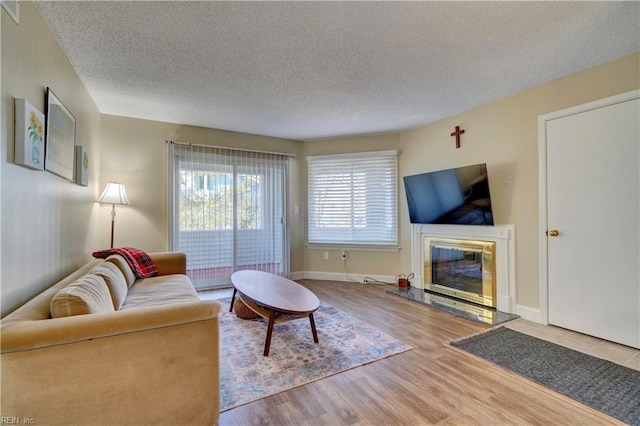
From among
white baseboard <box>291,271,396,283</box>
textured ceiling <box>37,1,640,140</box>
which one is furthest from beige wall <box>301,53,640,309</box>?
white baseboard <box>291,271,396,283</box>

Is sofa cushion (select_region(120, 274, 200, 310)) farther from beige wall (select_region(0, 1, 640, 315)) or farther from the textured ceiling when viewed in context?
the textured ceiling

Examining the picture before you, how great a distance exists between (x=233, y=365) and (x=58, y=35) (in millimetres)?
2638

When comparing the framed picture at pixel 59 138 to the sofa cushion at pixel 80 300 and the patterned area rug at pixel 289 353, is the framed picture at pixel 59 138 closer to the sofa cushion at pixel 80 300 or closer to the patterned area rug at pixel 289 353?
the sofa cushion at pixel 80 300

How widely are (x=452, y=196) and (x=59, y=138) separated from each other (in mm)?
3697

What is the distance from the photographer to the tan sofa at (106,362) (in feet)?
3.55

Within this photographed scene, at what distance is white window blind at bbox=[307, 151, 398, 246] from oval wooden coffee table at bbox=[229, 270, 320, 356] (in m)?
1.83

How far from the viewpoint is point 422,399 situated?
5.46 ft

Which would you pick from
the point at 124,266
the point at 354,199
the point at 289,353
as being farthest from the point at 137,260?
the point at 354,199

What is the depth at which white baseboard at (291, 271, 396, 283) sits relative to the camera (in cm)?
440

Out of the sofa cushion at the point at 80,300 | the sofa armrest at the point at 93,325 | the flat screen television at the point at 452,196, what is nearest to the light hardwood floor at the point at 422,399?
the sofa armrest at the point at 93,325

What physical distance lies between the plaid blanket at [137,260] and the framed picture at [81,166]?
68 cm

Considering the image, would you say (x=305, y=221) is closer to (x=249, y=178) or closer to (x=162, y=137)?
(x=249, y=178)

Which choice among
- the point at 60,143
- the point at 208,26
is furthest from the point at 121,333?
the point at 208,26

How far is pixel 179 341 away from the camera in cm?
134
